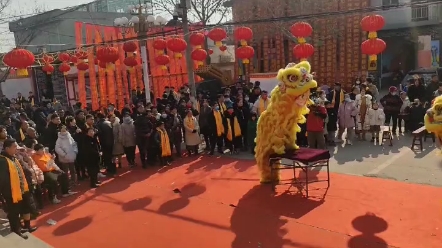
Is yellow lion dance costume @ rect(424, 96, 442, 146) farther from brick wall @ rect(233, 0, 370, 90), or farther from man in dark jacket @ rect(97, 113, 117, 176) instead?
brick wall @ rect(233, 0, 370, 90)

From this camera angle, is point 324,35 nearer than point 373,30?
No

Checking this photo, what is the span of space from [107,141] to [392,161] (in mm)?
5919

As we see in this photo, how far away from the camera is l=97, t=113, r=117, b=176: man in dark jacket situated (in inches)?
337

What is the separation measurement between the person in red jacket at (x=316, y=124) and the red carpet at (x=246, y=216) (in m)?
1.12

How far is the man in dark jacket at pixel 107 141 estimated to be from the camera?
857cm

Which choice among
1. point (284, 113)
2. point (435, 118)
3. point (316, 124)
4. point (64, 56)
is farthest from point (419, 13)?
point (435, 118)

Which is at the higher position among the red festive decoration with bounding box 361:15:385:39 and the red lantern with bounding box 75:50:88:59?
the red lantern with bounding box 75:50:88:59

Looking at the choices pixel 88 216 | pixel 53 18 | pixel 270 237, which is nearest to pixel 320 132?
pixel 270 237

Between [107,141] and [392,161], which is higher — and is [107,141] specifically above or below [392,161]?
above

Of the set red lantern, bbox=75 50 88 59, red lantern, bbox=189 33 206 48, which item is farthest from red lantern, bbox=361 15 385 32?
red lantern, bbox=75 50 88 59

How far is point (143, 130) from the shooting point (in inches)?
357

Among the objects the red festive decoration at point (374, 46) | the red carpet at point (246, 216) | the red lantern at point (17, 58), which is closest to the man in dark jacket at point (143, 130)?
the red carpet at point (246, 216)

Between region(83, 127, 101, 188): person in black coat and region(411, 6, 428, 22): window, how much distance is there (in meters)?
16.4

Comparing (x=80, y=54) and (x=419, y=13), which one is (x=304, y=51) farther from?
(x=419, y=13)
